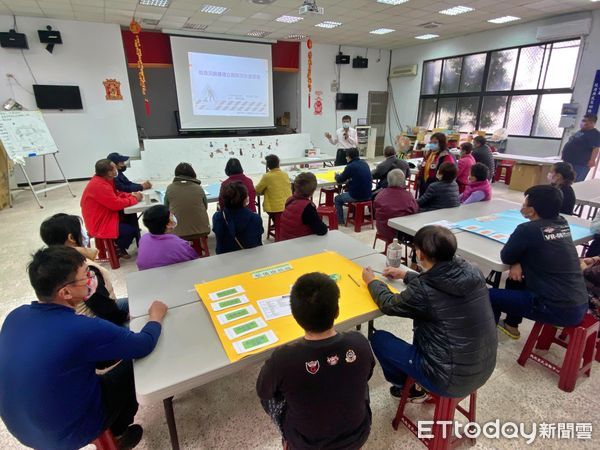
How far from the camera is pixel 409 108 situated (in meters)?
10.5

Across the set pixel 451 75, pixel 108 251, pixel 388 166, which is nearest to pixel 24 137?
pixel 108 251

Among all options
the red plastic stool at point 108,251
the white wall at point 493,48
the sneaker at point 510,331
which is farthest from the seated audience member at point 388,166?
the white wall at point 493,48

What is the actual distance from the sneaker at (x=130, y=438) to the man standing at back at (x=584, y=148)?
703cm

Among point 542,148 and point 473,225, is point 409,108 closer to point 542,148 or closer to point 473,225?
point 542,148

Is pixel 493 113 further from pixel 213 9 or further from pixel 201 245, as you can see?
pixel 201 245

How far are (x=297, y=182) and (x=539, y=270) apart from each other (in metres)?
1.67

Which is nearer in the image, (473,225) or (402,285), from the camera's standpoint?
(402,285)

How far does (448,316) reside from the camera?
1321 mm

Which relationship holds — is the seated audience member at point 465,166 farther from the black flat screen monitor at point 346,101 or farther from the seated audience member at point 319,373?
the black flat screen monitor at point 346,101

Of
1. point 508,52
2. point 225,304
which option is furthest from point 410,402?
point 508,52

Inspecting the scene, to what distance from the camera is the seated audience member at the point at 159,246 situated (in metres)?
2.06

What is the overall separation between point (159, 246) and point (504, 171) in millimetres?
7953

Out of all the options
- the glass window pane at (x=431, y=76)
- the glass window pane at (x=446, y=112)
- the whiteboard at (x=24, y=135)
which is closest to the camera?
the whiteboard at (x=24, y=135)

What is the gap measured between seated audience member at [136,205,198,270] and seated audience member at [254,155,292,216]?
1.88m
